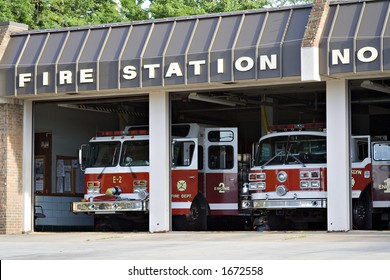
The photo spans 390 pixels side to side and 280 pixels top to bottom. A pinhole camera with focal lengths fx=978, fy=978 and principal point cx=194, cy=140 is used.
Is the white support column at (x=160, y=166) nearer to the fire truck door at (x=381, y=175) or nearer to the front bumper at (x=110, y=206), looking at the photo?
the front bumper at (x=110, y=206)

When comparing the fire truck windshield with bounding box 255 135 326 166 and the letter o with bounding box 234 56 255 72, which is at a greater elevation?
the letter o with bounding box 234 56 255 72

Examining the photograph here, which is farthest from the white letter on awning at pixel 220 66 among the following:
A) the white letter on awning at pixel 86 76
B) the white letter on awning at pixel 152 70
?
the white letter on awning at pixel 86 76

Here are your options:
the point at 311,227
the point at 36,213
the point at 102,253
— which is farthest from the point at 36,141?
the point at 102,253

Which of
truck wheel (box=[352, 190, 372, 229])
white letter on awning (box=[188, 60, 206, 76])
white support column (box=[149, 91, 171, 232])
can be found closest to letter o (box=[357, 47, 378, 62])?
white letter on awning (box=[188, 60, 206, 76])

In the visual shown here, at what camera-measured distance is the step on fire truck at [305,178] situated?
81.7ft

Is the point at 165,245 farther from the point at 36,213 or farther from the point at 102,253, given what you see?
the point at 36,213

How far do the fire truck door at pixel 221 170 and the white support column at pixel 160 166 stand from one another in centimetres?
250

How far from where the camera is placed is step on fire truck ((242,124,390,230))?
24.9 m

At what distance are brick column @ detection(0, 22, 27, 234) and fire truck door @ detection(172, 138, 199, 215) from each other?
418cm

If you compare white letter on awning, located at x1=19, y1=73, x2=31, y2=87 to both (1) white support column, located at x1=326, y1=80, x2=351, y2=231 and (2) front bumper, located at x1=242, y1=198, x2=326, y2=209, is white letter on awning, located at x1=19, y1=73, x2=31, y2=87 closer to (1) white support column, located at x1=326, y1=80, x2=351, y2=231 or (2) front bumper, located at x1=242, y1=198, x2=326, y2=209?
(2) front bumper, located at x1=242, y1=198, x2=326, y2=209

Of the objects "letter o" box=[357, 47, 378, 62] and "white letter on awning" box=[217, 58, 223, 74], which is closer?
"letter o" box=[357, 47, 378, 62]

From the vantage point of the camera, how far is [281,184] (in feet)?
82.5

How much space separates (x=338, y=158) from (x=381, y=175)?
3.22m

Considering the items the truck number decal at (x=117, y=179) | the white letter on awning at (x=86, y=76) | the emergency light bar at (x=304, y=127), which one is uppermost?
the white letter on awning at (x=86, y=76)
